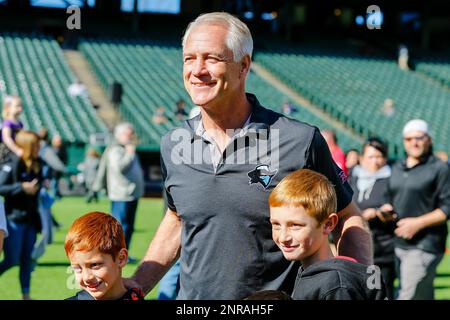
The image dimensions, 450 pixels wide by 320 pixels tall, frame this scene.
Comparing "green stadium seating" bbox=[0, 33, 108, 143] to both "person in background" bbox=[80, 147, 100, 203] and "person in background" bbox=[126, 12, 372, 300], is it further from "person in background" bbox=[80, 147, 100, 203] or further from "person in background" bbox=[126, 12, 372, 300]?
"person in background" bbox=[126, 12, 372, 300]

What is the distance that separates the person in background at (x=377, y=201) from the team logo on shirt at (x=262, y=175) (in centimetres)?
408

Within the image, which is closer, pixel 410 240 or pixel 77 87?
pixel 410 240

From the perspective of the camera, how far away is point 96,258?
3184 millimetres

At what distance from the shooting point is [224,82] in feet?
10.7

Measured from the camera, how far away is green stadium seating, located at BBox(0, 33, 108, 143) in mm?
22797

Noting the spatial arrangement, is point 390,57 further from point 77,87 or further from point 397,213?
point 397,213

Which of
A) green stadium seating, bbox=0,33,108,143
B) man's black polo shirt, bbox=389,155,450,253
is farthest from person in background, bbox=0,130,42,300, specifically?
green stadium seating, bbox=0,33,108,143

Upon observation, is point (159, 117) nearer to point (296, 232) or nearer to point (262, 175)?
point (262, 175)

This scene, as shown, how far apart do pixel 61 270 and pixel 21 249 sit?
7.06 feet

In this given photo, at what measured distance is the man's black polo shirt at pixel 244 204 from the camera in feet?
10.7

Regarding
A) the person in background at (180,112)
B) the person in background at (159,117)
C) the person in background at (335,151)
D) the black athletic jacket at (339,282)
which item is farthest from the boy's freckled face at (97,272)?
the person in background at (159,117)

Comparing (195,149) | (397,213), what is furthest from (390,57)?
(195,149)

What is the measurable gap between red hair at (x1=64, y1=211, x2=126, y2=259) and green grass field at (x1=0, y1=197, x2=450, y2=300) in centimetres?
24

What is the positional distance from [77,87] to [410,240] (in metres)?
20.1
